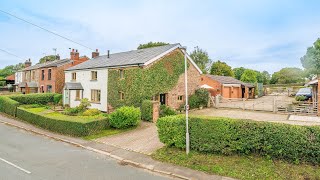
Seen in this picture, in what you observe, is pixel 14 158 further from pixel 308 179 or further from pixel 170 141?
pixel 308 179

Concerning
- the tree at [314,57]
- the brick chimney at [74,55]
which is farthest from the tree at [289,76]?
the brick chimney at [74,55]

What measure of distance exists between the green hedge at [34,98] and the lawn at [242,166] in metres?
25.9

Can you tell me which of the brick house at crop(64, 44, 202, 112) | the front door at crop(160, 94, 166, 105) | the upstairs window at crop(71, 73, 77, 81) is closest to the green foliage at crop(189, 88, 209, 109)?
the brick house at crop(64, 44, 202, 112)

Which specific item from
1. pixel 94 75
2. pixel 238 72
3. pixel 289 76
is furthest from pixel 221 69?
pixel 94 75

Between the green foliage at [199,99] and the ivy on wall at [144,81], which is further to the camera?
the green foliage at [199,99]

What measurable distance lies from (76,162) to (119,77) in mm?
13640

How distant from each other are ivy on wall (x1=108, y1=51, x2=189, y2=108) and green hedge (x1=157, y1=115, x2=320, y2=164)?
10016 millimetres

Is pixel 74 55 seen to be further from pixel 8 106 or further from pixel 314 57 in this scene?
pixel 314 57

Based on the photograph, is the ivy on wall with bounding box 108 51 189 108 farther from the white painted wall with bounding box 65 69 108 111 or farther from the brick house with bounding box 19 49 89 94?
the brick house with bounding box 19 49 89 94

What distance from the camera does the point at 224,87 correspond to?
37219 millimetres

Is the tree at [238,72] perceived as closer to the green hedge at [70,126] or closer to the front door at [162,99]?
the front door at [162,99]

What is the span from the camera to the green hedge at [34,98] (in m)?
30.0

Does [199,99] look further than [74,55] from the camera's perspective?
No

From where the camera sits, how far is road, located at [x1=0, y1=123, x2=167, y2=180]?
31.4 feet
